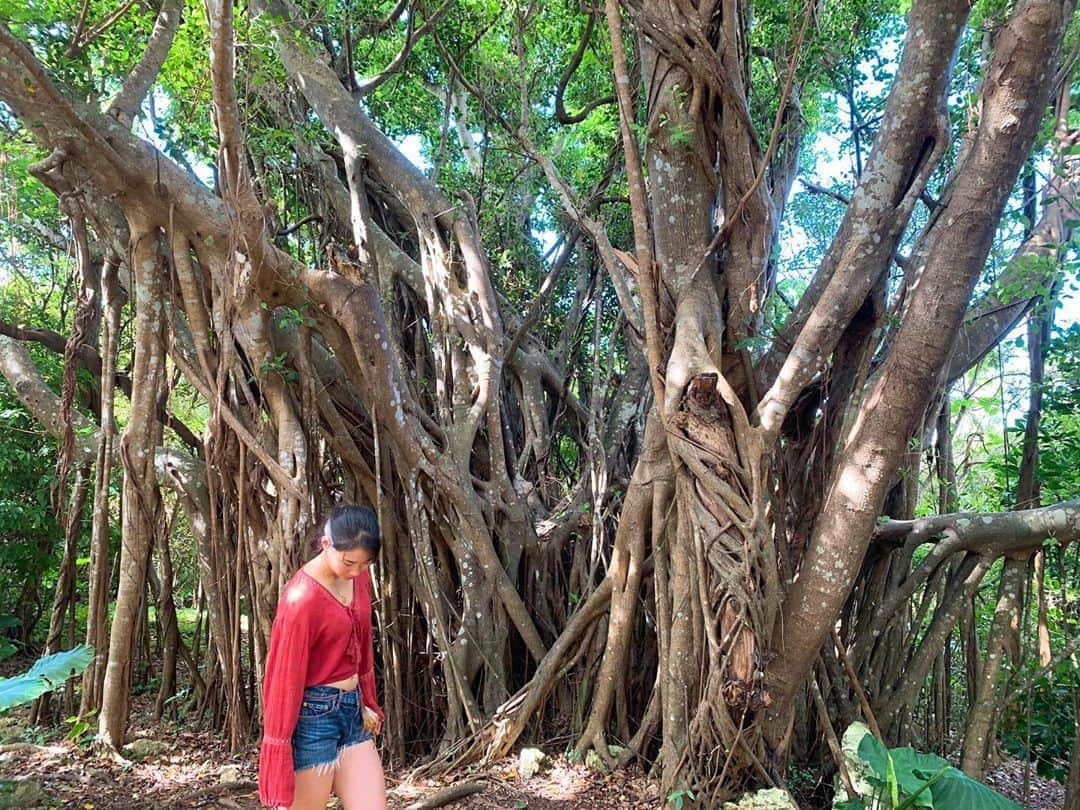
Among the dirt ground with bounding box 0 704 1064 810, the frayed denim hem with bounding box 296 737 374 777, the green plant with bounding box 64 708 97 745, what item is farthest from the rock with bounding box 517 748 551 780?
the green plant with bounding box 64 708 97 745

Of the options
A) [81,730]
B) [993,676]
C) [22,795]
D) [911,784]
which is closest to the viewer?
[911,784]

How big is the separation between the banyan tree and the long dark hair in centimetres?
121

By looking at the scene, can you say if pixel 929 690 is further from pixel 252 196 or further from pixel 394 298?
pixel 252 196

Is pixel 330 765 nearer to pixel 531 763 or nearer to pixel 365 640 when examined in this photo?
pixel 365 640

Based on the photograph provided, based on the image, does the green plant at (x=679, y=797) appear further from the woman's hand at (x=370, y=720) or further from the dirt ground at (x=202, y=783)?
the woman's hand at (x=370, y=720)

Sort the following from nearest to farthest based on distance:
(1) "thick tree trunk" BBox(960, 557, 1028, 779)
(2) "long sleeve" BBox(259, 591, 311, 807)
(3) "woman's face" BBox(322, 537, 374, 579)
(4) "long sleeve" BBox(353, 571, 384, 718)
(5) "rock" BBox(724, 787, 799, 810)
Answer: (2) "long sleeve" BBox(259, 591, 311, 807), (3) "woman's face" BBox(322, 537, 374, 579), (4) "long sleeve" BBox(353, 571, 384, 718), (5) "rock" BBox(724, 787, 799, 810), (1) "thick tree trunk" BBox(960, 557, 1028, 779)

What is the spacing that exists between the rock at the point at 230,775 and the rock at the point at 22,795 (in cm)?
61

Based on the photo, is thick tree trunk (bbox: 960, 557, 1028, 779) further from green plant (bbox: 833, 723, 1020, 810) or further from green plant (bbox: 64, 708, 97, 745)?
green plant (bbox: 64, 708, 97, 745)

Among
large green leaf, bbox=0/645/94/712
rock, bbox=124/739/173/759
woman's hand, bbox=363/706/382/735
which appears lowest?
rock, bbox=124/739/173/759

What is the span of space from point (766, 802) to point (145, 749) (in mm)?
2678

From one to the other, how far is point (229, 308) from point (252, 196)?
50cm

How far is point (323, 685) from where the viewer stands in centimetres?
203

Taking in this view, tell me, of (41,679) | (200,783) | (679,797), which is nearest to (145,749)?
(200,783)

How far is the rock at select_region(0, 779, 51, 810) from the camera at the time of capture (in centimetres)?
268
